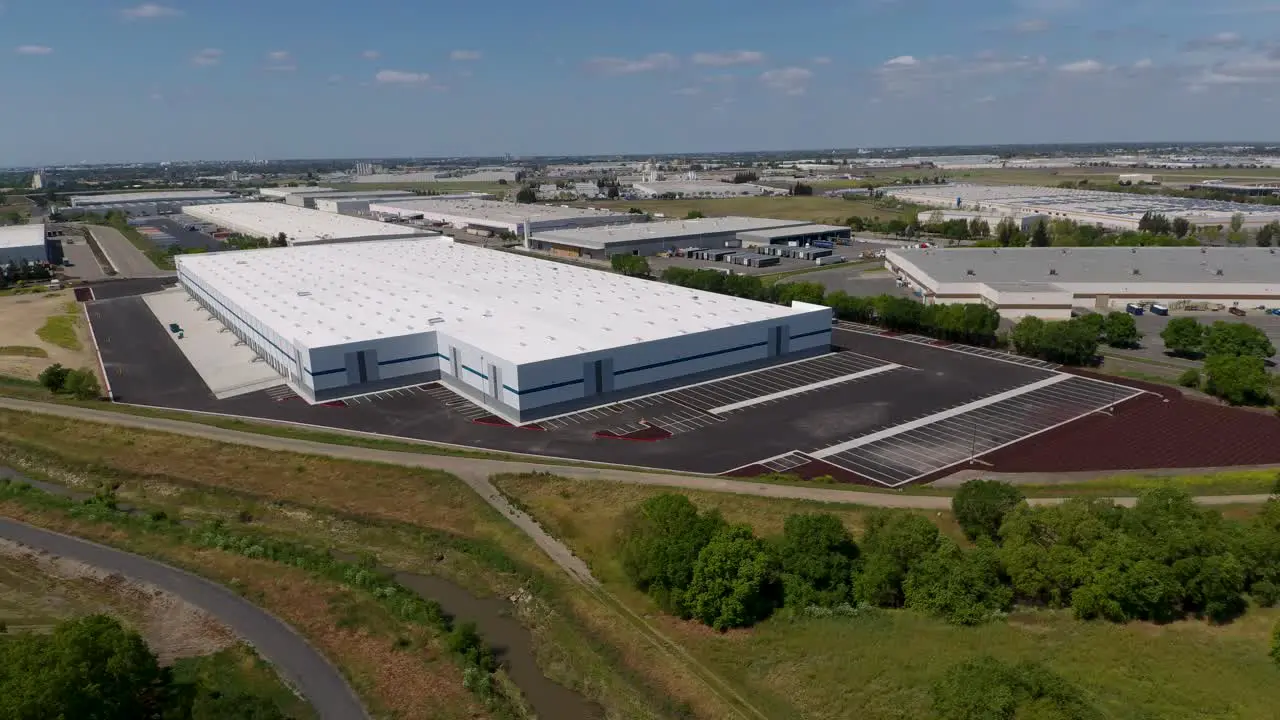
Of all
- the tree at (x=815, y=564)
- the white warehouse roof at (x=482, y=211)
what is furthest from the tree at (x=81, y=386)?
the white warehouse roof at (x=482, y=211)

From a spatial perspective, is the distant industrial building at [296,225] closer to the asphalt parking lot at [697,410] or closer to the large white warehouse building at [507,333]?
the large white warehouse building at [507,333]

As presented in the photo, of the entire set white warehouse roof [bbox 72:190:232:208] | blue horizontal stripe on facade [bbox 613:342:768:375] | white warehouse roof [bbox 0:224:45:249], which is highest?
white warehouse roof [bbox 72:190:232:208]

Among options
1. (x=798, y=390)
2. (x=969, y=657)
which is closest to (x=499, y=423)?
(x=798, y=390)

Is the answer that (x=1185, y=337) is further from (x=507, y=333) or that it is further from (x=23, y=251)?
(x=23, y=251)

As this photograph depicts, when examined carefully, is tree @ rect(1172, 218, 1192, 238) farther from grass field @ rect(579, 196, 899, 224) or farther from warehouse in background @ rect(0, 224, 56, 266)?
warehouse in background @ rect(0, 224, 56, 266)

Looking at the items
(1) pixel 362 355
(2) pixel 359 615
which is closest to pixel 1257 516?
(2) pixel 359 615

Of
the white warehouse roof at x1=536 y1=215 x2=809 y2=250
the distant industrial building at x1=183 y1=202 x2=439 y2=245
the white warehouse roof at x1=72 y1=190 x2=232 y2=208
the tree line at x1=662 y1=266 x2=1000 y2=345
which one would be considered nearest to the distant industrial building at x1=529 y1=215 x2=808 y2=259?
the white warehouse roof at x1=536 y1=215 x2=809 y2=250

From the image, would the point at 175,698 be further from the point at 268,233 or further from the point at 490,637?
the point at 268,233
